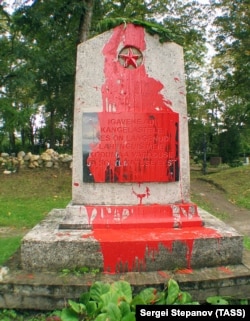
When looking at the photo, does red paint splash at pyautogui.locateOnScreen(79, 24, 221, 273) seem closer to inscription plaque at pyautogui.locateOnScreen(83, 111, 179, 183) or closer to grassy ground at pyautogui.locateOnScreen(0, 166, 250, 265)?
inscription plaque at pyautogui.locateOnScreen(83, 111, 179, 183)

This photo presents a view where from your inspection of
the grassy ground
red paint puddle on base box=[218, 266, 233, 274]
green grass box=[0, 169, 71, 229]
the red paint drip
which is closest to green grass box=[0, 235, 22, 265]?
the grassy ground

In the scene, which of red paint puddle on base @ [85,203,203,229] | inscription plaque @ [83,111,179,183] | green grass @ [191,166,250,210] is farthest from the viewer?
green grass @ [191,166,250,210]

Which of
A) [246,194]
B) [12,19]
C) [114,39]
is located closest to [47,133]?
[12,19]

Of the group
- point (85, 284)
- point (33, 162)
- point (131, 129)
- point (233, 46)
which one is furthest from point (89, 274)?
point (233, 46)

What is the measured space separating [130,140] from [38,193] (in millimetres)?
7561

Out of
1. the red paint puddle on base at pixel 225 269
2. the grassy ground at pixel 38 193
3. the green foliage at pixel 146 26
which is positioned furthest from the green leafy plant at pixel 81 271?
the grassy ground at pixel 38 193

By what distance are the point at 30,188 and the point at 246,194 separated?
6.69m

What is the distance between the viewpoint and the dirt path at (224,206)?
7.56 meters

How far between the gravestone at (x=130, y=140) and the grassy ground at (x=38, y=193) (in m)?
3.10

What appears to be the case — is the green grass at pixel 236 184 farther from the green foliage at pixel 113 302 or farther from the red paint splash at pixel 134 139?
the green foliage at pixel 113 302

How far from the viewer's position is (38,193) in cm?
1088

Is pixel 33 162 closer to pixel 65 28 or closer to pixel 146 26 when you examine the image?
pixel 65 28

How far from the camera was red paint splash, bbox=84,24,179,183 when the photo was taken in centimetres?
389

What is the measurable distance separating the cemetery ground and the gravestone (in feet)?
7.40
